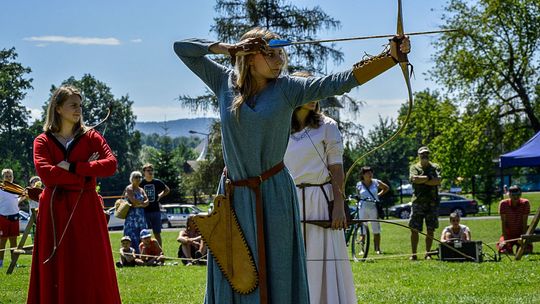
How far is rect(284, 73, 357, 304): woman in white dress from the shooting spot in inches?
253

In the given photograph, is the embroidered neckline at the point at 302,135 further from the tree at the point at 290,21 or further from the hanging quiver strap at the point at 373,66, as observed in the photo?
the tree at the point at 290,21

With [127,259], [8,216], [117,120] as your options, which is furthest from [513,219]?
[117,120]

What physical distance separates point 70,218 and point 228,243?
200 cm

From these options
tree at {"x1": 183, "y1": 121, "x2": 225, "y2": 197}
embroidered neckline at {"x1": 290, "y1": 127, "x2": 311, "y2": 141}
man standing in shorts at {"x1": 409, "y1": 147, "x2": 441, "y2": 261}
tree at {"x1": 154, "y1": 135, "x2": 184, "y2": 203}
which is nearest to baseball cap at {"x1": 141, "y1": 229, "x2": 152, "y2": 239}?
man standing in shorts at {"x1": 409, "y1": 147, "x2": 441, "y2": 261}

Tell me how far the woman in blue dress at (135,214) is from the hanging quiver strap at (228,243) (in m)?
10.5

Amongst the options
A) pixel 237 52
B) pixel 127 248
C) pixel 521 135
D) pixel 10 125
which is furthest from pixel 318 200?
pixel 10 125

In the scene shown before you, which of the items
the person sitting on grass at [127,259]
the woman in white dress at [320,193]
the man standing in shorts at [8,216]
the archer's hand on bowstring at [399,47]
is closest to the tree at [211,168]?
the man standing in shorts at [8,216]

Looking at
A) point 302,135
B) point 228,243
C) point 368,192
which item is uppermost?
point 302,135

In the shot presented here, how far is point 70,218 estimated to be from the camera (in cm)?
635

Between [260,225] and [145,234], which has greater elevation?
[260,225]

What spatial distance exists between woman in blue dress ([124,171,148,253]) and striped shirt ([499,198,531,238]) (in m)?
6.26

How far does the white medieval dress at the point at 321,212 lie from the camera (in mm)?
6465

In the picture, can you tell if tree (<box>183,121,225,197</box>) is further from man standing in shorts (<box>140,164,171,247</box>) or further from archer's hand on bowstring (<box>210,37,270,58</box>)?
archer's hand on bowstring (<box>210,37,270,58</box>)

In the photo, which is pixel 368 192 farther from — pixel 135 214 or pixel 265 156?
pixel 265 156
